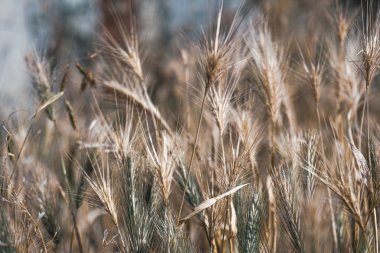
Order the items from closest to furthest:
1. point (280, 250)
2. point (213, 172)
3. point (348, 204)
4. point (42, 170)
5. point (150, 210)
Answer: point (348, 204)
point (150, 210)
point (213, 172)
point (280, 250)
point (42, 170)

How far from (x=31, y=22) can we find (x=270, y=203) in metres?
3.36

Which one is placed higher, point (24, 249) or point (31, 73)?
point (31, 73)

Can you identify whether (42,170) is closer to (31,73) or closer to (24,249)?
(31,73)

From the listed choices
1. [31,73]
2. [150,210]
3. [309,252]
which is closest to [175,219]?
[150,210]

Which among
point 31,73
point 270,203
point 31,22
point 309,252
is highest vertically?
point 31,22

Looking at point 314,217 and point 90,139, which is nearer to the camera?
point 314,217

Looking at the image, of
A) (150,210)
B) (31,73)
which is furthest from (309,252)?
(31,73)

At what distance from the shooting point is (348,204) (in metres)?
1.46

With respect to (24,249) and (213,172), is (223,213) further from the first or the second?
(24,249)

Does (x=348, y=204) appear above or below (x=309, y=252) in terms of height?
above

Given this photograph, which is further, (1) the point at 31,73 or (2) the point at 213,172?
(1) the point at 31,73

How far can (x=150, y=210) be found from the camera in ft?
5.27

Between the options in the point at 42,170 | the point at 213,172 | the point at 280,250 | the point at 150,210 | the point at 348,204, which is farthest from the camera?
the point at 42,170

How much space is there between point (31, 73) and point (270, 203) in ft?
A: 3.20
